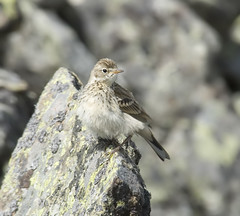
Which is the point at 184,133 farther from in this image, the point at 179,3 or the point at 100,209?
the point at 100,209

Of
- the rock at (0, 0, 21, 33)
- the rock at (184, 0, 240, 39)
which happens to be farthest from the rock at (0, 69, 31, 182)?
the rock at (184, 0, 240, 39)

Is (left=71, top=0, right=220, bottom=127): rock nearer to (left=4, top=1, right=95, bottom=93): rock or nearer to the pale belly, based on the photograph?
(left=4, top=1, right=95, bottom=93): rock

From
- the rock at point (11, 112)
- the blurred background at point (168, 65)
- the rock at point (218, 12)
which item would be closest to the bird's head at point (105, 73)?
the rock at point (11, 112)

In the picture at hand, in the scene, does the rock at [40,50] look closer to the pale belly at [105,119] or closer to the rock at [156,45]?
the rock at [156,45]

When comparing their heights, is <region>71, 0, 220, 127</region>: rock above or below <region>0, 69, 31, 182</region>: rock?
above

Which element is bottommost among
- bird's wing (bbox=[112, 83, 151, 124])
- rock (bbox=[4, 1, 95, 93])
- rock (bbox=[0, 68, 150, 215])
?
rock (bbox=[0, 68, 150, 215])

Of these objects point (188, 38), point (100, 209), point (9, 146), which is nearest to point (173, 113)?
point (188, 38)

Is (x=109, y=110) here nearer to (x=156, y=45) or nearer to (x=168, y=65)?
(x=168, y=65)

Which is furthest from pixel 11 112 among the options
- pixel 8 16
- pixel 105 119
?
pixel 8 16
